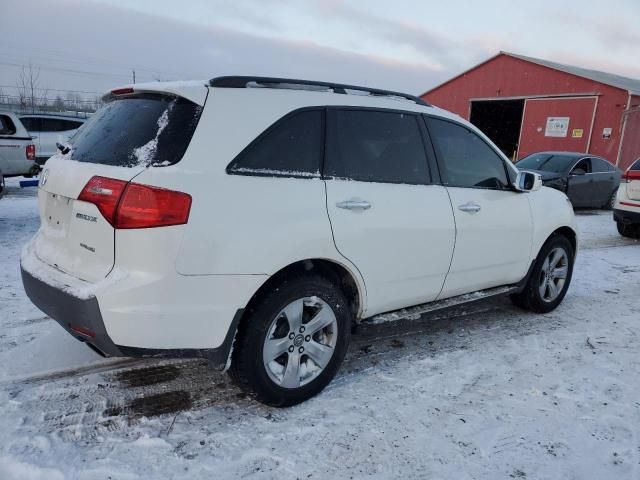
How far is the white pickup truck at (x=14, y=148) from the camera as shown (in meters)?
9.87

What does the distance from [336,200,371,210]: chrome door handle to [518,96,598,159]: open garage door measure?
19.7 m

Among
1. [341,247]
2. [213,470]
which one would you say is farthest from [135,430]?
[341,247]

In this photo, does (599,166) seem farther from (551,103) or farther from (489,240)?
(489,240)

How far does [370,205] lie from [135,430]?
1.86 m

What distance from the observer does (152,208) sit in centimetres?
238

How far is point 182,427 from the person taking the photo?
275cm

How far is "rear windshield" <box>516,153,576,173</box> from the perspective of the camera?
11.9 metres

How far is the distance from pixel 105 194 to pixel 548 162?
39.2ft

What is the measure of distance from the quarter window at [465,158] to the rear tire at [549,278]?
0.97 metres

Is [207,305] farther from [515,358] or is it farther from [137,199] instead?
[515,358]

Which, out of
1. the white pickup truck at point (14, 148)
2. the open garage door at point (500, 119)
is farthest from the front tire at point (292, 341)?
the open garage door at point (500, 119)

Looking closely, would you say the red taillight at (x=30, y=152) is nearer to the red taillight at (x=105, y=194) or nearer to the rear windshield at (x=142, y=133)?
the rear windshield at (x=142, y=133)

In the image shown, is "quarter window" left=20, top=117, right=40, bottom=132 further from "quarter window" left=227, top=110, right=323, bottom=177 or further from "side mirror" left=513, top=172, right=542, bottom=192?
"side mirror" left=513, top=172, right=542, bottom=192

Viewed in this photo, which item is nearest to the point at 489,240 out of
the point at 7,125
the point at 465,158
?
the point at 465,158
